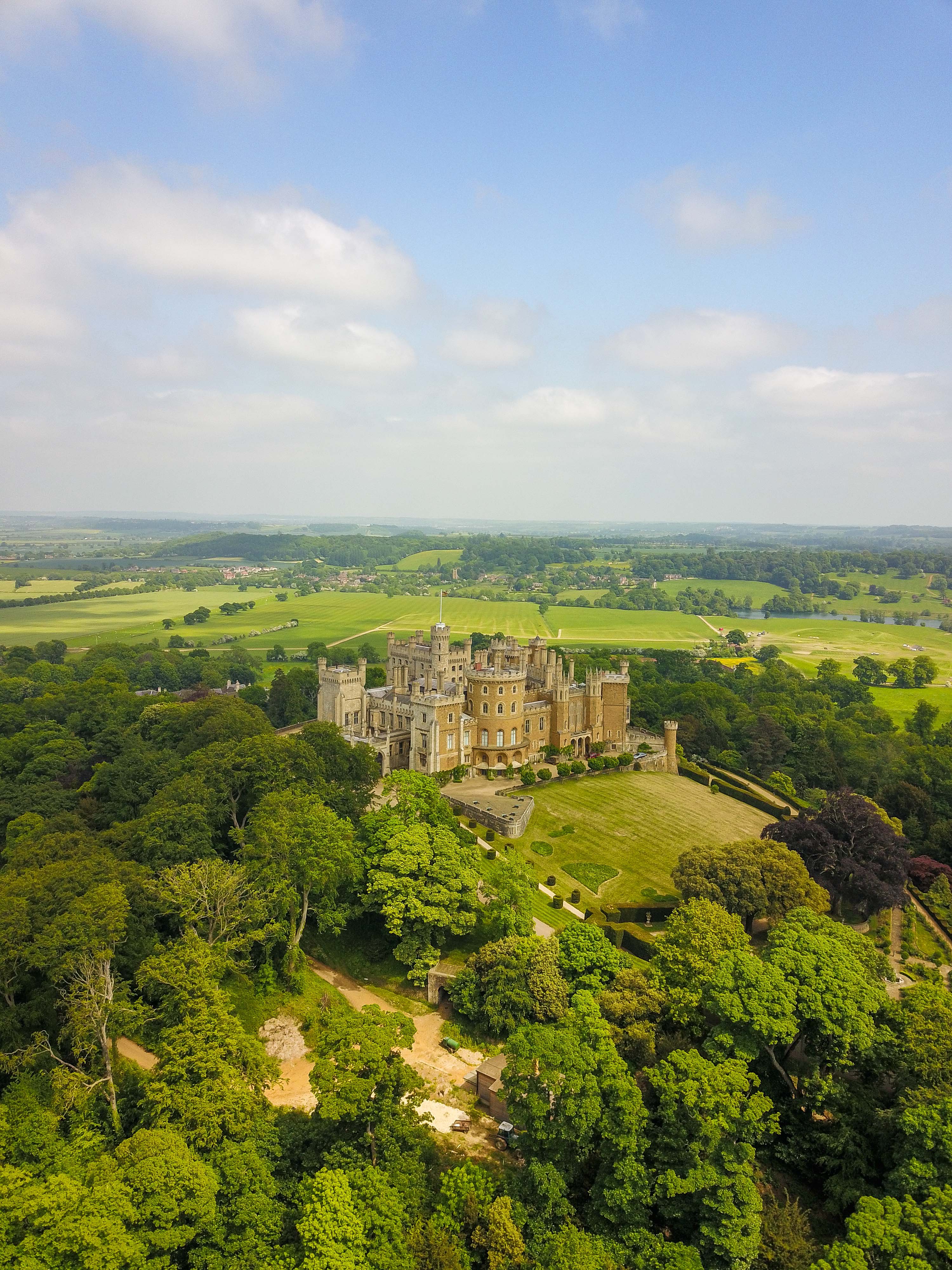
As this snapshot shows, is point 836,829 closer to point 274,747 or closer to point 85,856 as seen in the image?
point 274,747

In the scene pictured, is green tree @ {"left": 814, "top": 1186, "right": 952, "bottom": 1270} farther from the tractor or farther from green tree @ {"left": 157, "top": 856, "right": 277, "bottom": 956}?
green tree @ {"left": 157, "top": 856, "right": 277, "bottom": 956}

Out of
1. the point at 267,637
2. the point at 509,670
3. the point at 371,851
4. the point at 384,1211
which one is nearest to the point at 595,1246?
the point at 384,1211

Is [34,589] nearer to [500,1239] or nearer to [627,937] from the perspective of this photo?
[627,937]

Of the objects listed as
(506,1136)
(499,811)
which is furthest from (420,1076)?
(499,811)

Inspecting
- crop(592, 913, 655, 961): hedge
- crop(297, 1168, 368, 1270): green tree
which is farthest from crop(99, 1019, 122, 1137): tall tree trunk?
crop(592, 913, 655, 961): hedge

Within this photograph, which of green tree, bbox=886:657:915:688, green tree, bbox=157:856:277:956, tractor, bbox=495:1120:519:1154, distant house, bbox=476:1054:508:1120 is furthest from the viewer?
green tree, bbox=886:657:915:688

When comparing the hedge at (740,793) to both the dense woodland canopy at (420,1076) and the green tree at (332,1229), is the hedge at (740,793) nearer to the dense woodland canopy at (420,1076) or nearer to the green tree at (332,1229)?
the dense woodland canopy at (420,1076)

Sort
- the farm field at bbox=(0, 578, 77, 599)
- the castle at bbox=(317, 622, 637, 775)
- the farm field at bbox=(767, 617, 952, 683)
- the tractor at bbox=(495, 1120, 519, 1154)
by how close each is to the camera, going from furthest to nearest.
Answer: the farm field at bbox=(0, 578, 77, 599) < the farm field at bbox=(767, 617, 952, 683) < the castle at bbox=(317, 622, 637, 775) < the tractor at bbox=(495, 1120, 519, 1154)
